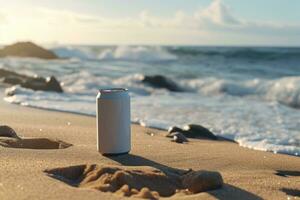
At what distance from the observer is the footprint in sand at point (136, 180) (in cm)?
304

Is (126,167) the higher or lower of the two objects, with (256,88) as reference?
higher

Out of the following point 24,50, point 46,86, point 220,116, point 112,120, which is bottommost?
point 220,116

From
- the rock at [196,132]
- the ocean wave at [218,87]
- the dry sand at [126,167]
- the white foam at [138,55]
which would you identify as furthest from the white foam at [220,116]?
the white foam at [138,55]

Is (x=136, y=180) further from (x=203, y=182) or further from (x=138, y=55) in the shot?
(x=138, y=55)

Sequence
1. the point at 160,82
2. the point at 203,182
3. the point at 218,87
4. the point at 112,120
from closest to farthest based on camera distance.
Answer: the point at 203,182
the point at 112,120
the point at 218,87
the point at 160,82

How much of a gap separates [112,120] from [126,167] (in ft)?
1.73

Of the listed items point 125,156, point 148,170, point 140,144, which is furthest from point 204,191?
point 140,144

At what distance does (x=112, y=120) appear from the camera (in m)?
3.91

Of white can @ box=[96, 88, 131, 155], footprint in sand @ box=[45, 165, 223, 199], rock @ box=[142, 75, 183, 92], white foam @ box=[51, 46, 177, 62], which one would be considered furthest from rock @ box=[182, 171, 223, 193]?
white foam @ box=[51, 46, 177, 62]

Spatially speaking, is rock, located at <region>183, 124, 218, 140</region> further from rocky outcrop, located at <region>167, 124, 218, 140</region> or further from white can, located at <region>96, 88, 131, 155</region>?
white can, located at <region>96, 88, 131, 155</region>

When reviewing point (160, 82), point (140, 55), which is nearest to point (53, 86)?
point (160, 82)

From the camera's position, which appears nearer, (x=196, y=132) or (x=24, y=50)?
(x=196, y=132)

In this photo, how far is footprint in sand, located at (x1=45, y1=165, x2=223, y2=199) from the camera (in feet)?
9.99

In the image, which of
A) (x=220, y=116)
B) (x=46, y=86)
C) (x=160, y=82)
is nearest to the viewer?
(x=220, y=116)
